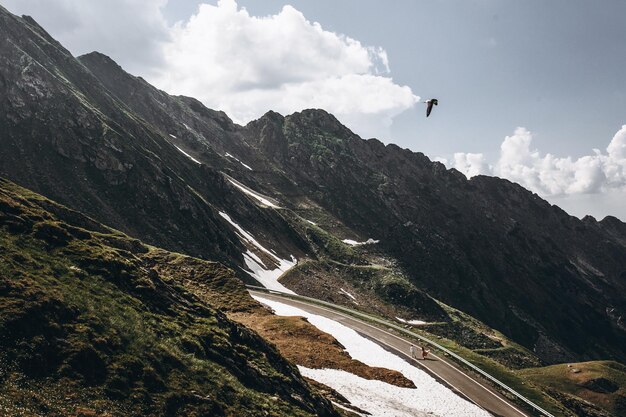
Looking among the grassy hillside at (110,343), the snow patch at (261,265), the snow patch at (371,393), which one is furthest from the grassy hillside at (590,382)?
the grassy hillside at (110,343)

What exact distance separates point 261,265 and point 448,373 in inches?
3050

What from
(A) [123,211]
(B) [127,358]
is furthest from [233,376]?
(A) [123,211]

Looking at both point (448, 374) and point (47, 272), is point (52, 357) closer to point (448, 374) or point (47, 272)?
point (47, 272)

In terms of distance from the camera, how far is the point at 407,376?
44.9 metres

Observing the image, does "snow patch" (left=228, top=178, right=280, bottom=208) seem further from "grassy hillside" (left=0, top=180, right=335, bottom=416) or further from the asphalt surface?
"grassy hillside" (left=0, top=180, right=335, bottom=416)

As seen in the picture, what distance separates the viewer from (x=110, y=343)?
21.7 meters

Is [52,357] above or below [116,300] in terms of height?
below

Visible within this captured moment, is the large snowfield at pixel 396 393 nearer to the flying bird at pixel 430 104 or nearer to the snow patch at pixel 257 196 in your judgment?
the flying bird at pixel 430 104

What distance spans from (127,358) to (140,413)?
132 inches

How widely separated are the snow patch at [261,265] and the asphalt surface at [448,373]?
4323 cm

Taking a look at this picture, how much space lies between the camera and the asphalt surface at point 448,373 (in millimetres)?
42750

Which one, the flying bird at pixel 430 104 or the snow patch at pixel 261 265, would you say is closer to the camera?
the flying bird at pixel 430 104

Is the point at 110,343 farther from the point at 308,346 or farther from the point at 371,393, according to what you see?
the point at 308,346

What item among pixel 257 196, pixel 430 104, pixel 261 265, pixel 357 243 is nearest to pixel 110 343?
pixel 430 104
